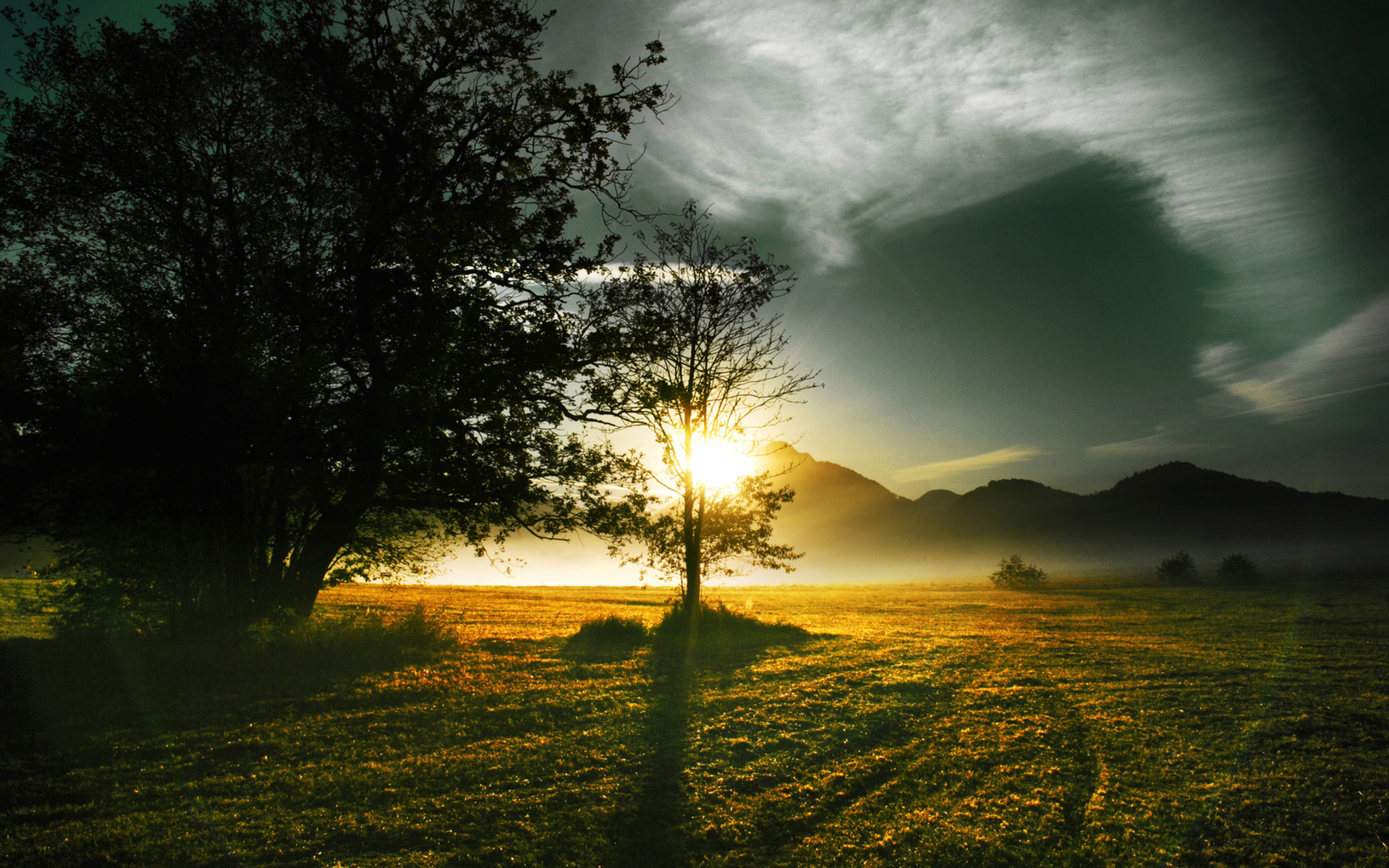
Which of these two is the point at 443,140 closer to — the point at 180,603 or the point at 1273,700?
the point at 180,603

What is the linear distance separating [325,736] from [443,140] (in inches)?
461

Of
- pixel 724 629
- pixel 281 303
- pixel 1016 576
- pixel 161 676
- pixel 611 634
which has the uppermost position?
pixel 281 303

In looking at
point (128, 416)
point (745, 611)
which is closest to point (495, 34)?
point (128, 416)

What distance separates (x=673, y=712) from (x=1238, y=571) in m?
54.2

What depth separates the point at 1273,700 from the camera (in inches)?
359

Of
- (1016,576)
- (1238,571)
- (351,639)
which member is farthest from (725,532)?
(1238,571)

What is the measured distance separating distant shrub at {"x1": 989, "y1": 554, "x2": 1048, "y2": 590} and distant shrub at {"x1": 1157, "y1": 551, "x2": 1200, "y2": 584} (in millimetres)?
9073

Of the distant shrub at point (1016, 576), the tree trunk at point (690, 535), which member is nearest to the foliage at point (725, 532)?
the tree trunk at point (690, 535)

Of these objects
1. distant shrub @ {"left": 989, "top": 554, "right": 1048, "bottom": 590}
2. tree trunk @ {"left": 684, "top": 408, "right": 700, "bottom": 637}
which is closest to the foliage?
tree trunk @ {"left": 684, "top": 408, "right": 700, "bottom": 637}

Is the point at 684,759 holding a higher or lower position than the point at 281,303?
lower

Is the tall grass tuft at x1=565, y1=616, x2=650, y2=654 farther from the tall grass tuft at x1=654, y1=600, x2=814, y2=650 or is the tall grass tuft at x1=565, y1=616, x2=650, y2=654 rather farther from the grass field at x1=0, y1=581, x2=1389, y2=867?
the grass field at x1=0, y1=581, x2=1389, y2=867

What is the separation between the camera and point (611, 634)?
1697cm

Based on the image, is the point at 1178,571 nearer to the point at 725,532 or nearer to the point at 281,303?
the point at 725,532

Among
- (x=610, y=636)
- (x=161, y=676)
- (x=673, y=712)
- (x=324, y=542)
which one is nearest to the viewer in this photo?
(x=673, y=712)
